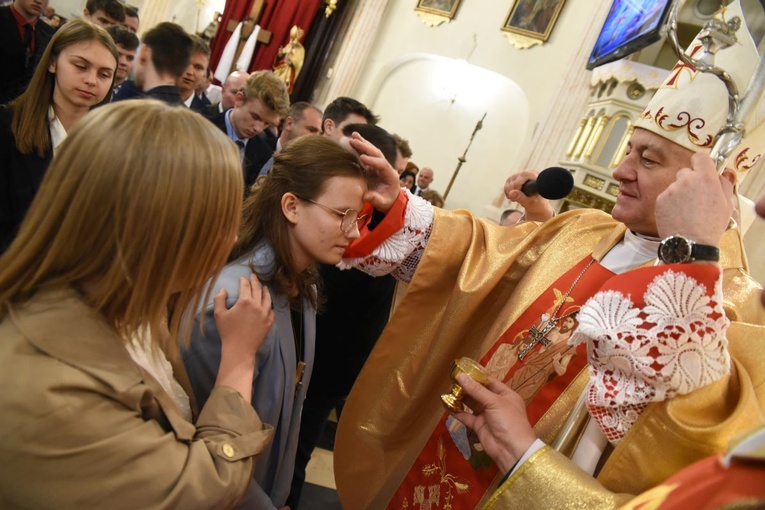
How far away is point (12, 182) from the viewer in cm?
220

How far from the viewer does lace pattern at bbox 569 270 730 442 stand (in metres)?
1.18

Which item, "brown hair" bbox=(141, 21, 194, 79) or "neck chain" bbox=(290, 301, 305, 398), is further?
"brown hair" bbox=(141, 21, 194, 79)

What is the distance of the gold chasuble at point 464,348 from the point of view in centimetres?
169

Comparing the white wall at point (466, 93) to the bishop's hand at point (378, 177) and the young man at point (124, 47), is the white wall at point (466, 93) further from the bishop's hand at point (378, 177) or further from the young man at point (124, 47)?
the bishop's hand at point (378, 177)

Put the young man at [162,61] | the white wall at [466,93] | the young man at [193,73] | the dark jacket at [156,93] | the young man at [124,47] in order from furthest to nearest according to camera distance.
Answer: the white wall at [466,93], the young man at [193,73], the young man at [124,47], the young man at [162,61], the dark jacket at [156,93]

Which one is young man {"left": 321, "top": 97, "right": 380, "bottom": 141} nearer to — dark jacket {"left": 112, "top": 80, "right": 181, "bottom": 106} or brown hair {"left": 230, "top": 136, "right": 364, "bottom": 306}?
dark jacket {"left": 112, "top": 80, "right": 181, "bottom": 106}

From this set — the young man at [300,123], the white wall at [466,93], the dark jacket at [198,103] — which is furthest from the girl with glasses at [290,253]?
the white wall at [466,93]

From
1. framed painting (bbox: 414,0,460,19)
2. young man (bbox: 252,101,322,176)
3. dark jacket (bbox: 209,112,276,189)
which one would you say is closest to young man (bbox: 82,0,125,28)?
dark jacket (bbox: 209,112,276,189)

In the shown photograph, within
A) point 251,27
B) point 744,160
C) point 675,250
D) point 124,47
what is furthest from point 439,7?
point 675,250

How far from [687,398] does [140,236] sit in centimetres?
109

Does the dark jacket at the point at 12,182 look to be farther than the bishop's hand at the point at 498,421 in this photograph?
Yes

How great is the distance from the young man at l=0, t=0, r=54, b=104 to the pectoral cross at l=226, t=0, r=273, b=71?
6685 mm

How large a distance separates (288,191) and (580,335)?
0.92 meters

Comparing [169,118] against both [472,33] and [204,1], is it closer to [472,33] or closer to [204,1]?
[472,33]
